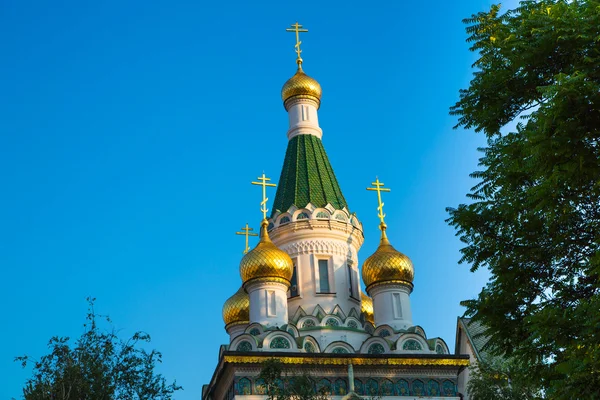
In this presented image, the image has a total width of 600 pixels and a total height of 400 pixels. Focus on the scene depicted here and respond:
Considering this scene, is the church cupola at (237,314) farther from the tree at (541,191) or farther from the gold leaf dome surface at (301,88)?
the tree at (541,191)

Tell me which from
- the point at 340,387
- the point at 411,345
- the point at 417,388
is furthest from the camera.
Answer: the point at 411,345

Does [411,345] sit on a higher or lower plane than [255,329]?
lower

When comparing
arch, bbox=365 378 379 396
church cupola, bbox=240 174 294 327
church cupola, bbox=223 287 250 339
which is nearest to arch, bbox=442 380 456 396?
arch, bbox=365 378 379 396

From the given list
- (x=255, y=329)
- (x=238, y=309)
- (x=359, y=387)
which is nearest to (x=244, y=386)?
(x=255, y=329)

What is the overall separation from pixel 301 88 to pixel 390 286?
314 inches

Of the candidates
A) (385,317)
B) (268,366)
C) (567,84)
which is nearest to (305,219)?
(385,317)

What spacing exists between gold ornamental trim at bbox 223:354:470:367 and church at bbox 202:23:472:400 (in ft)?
0.09

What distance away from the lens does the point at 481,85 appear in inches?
414

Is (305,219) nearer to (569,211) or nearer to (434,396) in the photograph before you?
(434,396)

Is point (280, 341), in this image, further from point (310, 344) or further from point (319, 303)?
point (319, 303)

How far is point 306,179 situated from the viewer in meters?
27.2

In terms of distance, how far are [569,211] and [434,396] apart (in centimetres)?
1412

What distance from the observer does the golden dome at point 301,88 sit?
1118 inches

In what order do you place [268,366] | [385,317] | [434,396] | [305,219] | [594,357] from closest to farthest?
1. [594,357]
2. [268,366]
3. [434,396]
4. [385,317]
5. [305,219]
